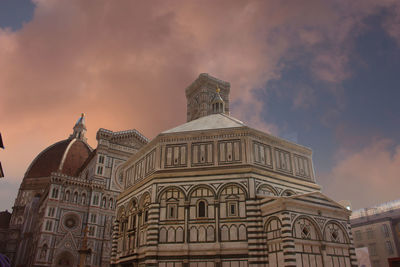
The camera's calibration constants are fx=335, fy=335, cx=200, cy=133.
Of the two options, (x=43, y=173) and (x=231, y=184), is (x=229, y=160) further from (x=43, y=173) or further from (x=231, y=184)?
(x=43, y=173)

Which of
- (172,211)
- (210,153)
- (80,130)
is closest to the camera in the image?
(172,211)

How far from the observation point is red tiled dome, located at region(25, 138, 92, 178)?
7012cm

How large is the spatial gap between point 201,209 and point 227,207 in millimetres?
1794

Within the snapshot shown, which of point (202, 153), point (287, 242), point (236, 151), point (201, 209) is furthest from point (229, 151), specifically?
point (287, 242)

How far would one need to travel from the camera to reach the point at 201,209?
896 inches

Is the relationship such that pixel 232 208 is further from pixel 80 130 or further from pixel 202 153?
pixel 80 130

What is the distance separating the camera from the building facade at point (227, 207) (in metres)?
20.4

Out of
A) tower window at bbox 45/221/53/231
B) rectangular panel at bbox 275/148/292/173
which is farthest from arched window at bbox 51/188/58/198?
rectangular panel at bbox 275/148/292/173

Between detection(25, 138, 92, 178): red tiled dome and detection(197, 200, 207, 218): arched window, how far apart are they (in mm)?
51565

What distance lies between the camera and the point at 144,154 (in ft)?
91.5

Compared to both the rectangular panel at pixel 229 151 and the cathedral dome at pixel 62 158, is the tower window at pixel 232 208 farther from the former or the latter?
the cathedral dome at pixel 62 158

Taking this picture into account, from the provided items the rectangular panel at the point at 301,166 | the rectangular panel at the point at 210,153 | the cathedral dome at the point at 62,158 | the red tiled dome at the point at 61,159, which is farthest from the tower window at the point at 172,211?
the red tiled dome at the point at 61,159

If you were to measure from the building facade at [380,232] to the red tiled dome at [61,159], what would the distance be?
52685mm

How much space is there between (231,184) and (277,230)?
4417mm
